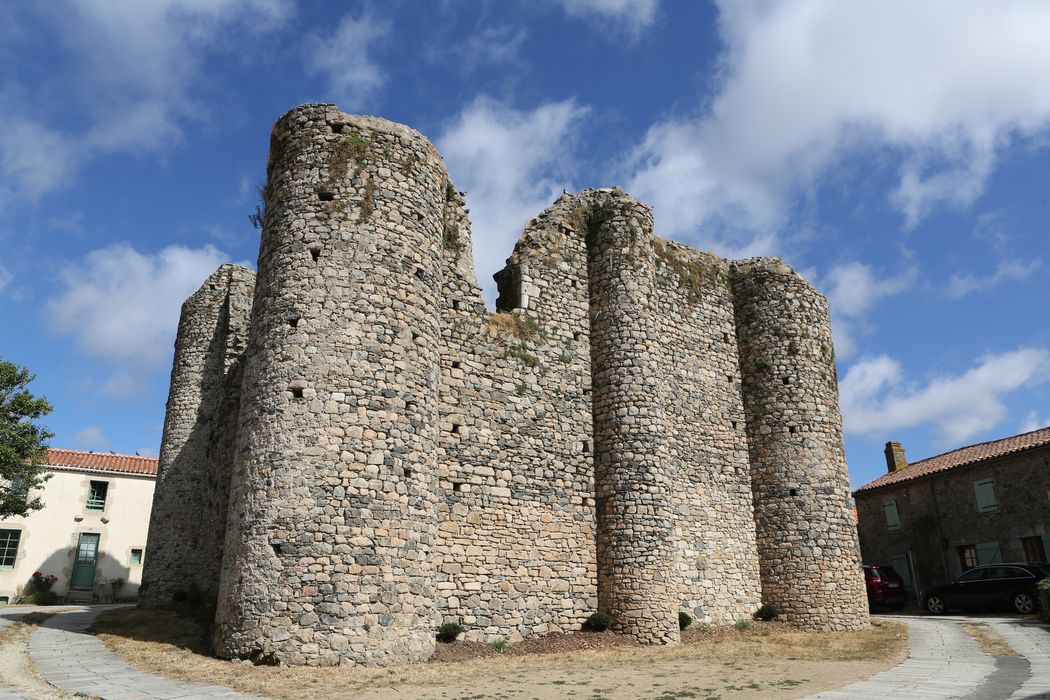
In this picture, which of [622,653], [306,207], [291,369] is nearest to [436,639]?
[622,653]

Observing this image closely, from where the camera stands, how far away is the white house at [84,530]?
101 ft

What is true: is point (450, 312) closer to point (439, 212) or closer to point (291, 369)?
point (439, 212)

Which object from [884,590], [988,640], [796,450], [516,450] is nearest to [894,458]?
[884,590]

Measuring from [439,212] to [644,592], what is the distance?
31.0ft

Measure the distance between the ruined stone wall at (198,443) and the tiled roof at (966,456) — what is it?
27414 mm

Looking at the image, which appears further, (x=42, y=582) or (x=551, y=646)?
(x=42, y=582)

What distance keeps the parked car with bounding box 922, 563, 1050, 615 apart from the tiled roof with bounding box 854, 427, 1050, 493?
7.94m

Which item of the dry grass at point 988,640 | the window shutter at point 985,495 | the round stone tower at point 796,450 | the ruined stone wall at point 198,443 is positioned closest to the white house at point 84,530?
the ruined stone wall at point 198,443

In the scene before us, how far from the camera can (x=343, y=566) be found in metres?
12.4

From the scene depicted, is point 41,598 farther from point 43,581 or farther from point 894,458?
point 894,458

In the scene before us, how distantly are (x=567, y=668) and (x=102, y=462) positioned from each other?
3000cm

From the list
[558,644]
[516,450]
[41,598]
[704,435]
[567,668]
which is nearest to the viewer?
[567,668]

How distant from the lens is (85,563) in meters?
31.9

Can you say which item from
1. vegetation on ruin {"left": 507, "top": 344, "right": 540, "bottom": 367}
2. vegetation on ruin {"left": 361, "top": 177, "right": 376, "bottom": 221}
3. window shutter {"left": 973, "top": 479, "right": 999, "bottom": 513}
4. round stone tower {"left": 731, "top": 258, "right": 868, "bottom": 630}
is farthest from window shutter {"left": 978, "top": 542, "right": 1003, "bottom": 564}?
vegetation on ruin {"left": 361, "top": 177, "right": 376, "bottom": 221}
